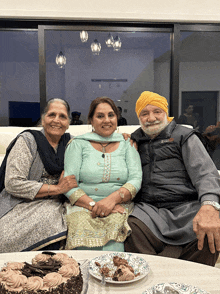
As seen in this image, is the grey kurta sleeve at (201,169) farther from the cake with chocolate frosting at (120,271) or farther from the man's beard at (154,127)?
the cake with chocolate frosting at (120,271)


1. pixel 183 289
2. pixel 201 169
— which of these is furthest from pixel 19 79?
pixel 183 289

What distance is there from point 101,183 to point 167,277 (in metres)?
0.89

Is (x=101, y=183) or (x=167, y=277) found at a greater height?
(x=101, y=183)

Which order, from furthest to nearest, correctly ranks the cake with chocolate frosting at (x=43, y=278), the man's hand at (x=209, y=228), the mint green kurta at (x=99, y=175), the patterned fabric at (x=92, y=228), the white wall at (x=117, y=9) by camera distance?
the white wall at (x=117, y=9)
the mint green kurta at (x=99, y=175)
the patterned fabric at (x=92, y=228)
the man's hand at (x=209, y=228)
the cake with chocolate frosting at (x=43, y=278)

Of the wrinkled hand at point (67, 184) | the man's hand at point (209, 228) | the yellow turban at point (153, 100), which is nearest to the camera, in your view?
the man's hand at point (209, 228)

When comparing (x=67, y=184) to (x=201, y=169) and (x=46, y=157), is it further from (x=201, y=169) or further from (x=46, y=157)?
(x=201, y=169)

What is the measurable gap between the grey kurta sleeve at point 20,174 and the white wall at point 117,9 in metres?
1.99

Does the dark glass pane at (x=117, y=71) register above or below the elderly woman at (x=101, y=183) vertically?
above

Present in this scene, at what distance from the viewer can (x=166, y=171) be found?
1.76 meters

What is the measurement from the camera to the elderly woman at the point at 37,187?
5.12 ft

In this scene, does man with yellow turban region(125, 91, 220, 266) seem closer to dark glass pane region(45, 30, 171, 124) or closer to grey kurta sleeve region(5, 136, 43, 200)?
grey kurta sleeve region(5, 136, 43, 200)

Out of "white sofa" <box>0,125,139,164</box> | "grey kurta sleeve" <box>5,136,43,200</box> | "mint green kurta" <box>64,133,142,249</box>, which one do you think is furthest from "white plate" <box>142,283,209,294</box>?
"white sofa" <box>0,125,139,164</box>

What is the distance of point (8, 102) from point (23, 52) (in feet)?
2.24

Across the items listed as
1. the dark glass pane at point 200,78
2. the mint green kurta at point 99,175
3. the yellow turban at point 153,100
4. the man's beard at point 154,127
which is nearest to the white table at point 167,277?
the mint green kurta at point 99,175
